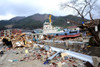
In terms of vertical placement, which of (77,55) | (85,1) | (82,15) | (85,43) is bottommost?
(77,55)

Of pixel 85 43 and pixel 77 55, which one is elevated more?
pixel 85 43

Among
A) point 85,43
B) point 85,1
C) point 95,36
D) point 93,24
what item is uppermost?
point 85,1

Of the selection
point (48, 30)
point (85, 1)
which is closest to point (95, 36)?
point (85, 1)

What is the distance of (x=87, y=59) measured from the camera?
188 inches

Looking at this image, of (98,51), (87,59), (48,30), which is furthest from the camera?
(48,30)

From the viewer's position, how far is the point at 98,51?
5586 millimetres

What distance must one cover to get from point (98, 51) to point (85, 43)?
153 centimetres

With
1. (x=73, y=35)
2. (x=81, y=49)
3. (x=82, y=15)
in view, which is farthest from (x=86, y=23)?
(x=73, y=35)

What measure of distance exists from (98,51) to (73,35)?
1451cm

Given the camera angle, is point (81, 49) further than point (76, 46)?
No

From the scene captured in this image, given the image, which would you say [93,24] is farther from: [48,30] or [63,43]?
[48,30]

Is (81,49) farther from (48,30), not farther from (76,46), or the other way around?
(48,30)

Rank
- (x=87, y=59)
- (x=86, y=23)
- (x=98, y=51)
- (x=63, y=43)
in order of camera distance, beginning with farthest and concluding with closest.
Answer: (x=63, y=43)
(x=86, y=23)
(x=98, y=51)
(x=87, y=59)

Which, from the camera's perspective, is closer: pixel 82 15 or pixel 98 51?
pixel 98 51
